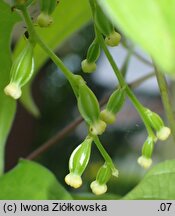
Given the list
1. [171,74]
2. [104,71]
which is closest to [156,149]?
[104,71]

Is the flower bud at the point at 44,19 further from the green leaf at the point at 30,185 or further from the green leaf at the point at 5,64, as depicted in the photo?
the green leaf at the point at 30,185

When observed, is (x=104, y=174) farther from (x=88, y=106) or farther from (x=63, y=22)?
(x=63, y=22)

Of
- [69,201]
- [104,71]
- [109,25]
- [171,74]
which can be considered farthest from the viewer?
[104,71]

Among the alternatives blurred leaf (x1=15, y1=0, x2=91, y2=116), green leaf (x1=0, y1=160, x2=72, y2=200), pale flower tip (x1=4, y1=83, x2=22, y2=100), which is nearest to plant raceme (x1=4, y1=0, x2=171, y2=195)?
pale flower tip (x1=4, y1=83, x2=22, y2=100)

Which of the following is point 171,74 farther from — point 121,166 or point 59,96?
point 59,96

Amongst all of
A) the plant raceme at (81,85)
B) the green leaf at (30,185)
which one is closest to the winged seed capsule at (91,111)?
the plant raceme at (81,85)

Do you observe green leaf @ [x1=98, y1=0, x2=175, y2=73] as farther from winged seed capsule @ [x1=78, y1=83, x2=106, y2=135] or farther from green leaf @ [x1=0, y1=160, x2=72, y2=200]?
green leaf @ [x1=0, y1=160, x2=72, y2=200]

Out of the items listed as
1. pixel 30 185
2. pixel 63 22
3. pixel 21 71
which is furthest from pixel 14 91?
pixel 63 22
